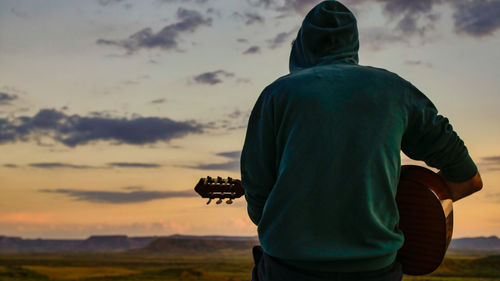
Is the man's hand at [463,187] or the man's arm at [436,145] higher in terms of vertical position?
the man's arm at [436,145]

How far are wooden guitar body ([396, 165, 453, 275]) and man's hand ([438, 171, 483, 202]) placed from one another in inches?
3.4

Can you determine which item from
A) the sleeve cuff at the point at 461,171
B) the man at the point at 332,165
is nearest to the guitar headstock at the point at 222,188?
the man at the point at 332,165

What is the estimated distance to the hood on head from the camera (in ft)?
8.93

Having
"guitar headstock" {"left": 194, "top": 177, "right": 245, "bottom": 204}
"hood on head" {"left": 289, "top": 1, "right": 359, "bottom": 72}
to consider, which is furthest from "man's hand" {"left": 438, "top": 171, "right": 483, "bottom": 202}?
"guitar headstock" {"left": 194, "top": 177, "right": 245, "bottom": 204}

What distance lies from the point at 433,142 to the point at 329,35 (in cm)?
82

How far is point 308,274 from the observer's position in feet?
7.49

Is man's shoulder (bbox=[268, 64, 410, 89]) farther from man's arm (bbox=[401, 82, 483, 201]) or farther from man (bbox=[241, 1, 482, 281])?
man's arm (bbox=[401, 82, 483, 201])

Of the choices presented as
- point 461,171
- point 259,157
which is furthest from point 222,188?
point 461,171

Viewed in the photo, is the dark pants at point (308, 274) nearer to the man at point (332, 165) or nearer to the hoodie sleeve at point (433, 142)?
the man at point (332, 165)

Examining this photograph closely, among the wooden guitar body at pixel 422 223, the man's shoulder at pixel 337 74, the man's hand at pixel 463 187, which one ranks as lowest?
the wooden guitar body at pixel 422 223

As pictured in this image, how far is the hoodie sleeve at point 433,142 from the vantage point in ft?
8.39

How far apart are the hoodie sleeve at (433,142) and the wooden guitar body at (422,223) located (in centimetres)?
14

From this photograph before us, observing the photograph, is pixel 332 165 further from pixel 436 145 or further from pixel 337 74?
pixel 436 145

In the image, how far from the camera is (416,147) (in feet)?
8.87
